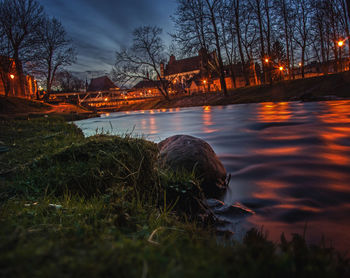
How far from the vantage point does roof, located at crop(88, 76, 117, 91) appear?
87000 mm

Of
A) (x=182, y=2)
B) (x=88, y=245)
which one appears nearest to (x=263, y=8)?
(x=182, y=2)

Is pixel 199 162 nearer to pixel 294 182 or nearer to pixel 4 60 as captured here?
pixel 294 182

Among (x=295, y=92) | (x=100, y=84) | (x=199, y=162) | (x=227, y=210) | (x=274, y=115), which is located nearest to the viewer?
(x=227, y=210)

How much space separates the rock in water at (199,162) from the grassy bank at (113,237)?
41cm

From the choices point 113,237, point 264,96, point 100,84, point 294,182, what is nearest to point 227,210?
point 294,182

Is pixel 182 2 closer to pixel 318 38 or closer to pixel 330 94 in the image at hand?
pixel 330 94

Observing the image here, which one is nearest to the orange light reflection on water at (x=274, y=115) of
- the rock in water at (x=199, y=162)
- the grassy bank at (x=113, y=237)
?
the rock in water at (x=199, y=162)

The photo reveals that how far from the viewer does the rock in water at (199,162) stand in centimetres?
358

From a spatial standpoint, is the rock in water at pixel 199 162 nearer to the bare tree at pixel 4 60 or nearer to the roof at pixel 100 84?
the bare tree at pixel 4 60

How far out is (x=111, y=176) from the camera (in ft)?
9.30

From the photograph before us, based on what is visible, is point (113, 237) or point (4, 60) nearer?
point (113, 237)

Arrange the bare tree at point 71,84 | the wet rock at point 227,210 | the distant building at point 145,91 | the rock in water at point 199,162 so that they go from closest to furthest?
the wet rock at point 227,210
the rock in water at point 199,162
the distant building at point 145,91
the bare tree at point 71,84

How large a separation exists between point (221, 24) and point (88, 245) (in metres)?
35.0

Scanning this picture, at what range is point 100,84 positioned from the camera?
289ft
